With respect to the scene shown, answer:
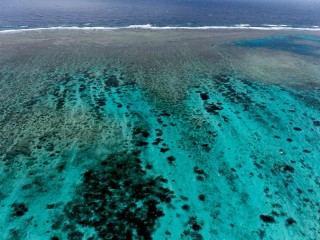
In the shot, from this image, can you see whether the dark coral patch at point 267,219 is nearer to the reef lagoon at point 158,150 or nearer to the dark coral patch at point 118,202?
the reef lagoon at point 158,150

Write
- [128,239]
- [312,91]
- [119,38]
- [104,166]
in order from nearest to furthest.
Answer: [128,239]
[104,166]
[312,91]
[119,38]

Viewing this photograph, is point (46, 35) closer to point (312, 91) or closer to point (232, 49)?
point (232, 49)

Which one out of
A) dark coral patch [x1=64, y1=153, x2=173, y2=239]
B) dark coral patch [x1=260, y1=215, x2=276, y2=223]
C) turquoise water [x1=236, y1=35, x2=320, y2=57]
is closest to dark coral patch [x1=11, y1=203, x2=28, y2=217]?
dark coral patch [x1=64, y1=153, x2=173, y2=239]

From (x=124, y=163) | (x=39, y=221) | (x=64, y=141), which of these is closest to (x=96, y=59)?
(x=64, y=141)

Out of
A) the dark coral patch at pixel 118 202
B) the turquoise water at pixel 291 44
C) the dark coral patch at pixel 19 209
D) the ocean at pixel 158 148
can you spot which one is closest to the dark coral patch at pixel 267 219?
the ocean at pixel 158 148

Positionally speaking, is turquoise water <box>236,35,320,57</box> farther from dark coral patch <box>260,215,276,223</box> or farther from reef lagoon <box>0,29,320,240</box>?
dark coral patch <box>260,215,276,223</box>

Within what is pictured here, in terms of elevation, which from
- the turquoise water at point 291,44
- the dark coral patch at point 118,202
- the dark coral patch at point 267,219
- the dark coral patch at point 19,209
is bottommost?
the dark coral patch at point 267,219
